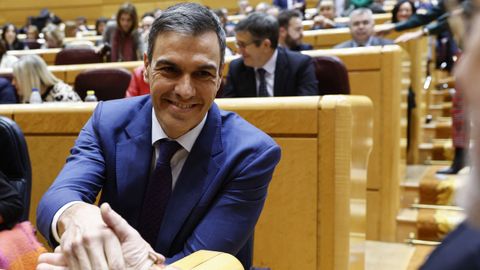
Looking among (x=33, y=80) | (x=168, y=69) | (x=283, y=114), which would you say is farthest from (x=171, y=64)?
(x=33, y=80)

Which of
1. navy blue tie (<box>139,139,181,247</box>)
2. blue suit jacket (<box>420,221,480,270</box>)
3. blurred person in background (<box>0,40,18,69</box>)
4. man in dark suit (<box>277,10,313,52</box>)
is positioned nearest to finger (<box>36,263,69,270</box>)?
navy blue tie (<box>139,139,181,247</box>)

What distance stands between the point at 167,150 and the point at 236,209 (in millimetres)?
113

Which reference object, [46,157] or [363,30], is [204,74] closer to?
[46,157]

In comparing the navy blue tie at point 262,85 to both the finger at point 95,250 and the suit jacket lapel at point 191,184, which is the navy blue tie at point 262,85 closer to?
the suit jacket lapel at point 191,184

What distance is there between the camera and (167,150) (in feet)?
2.51

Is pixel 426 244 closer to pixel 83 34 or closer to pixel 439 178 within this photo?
pixel 439 178

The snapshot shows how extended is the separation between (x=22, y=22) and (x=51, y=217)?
723cm

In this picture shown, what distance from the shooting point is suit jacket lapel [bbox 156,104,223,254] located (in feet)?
2.44

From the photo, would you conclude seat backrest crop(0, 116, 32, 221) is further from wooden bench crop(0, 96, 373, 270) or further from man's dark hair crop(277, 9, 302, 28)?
man's dark hair crop(277, 9, 302, 28)

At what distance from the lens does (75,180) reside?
74cm

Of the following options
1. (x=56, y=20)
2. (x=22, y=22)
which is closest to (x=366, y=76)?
(x=56, y=20)

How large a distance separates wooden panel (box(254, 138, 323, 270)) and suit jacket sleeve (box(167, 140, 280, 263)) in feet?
0.96

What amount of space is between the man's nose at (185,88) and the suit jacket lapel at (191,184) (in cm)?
6

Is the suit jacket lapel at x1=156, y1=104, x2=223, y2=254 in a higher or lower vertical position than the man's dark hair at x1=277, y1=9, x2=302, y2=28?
lower
